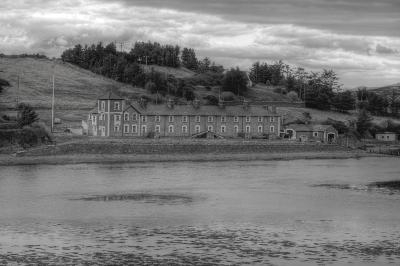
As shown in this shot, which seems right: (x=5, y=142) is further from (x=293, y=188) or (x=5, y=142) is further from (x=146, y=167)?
(x=293, y=188)

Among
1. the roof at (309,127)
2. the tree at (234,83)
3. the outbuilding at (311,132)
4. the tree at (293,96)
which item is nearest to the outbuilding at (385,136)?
the roof at (309,127)

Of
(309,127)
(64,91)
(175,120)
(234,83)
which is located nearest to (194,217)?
(175,120)

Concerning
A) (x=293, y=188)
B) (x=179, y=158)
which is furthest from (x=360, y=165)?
(x=293, y=188)

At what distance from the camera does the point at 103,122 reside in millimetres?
118062

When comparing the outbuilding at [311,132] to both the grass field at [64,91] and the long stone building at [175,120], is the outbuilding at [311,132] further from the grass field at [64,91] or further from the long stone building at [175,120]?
the grass field at [64,91]

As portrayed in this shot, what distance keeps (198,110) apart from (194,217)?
71160 mm

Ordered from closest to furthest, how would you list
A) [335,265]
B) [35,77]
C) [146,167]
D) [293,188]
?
[335,265], [293,188], [146,167], [35,77]

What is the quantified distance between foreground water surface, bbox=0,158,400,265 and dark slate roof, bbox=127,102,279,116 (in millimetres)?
Result: 31851

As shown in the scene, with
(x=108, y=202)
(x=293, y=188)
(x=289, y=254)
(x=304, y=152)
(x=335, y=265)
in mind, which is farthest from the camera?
(x=304, y=152)

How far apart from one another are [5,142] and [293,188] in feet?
141

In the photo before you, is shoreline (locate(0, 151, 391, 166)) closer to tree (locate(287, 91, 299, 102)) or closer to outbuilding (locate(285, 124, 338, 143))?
outbuilding (locate(285, 124, 338, 143))

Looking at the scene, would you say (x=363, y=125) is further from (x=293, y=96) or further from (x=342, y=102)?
(x=293, y=96)

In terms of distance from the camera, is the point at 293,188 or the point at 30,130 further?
the point at 30,130

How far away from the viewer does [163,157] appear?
10438cm
